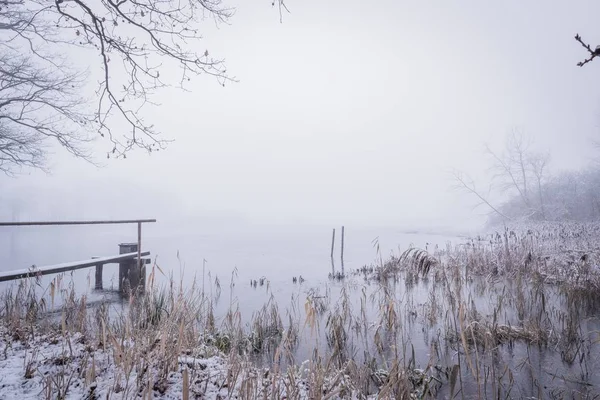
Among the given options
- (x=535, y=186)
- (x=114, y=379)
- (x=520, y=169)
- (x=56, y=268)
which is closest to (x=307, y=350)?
(x=114, y=379)

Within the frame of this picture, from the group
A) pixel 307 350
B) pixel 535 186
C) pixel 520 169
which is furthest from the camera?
pixel 535 186

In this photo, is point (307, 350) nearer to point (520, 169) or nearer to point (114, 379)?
point (114, 379)

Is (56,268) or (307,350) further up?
(56,268)

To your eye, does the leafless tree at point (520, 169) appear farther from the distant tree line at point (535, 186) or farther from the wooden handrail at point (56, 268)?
the wooden handrail at point (56, 268)

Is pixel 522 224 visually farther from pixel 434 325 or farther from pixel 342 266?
pixel 434 325

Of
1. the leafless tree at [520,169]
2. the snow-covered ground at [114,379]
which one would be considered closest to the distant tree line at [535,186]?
the leafless tree at [520,169]

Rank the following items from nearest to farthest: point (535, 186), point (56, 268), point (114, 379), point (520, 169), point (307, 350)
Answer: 1. point (114, 379)
2. point (307, 350)
3. point (56, 268)
4. point (520, 169)
5. point (535, 186)

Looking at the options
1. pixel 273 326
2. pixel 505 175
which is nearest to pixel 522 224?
pixel 505 175

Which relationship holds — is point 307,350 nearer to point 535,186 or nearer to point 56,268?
point 56,268

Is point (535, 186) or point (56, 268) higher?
point (535, 186)

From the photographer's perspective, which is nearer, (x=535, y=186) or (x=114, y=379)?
(x=114, y=379)

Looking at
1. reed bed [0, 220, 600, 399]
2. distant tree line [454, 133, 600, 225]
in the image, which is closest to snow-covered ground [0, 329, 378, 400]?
reed bed [0, 220, 600, 399]

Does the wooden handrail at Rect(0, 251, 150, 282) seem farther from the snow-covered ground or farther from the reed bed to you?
the snow-covered ground

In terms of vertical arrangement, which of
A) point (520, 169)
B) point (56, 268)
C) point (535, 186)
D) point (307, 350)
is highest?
point (520, 169)
